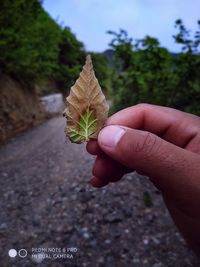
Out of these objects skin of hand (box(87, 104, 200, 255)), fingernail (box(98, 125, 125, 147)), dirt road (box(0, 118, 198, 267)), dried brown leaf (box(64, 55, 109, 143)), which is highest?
dried brown leaf (box(64, 55, 109, 143))

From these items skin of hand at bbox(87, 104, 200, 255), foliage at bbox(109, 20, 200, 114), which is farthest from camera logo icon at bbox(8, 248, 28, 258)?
foliage at bbox(109, 20, 200, 114)

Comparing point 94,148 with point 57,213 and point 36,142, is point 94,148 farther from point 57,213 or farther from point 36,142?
point 36,142

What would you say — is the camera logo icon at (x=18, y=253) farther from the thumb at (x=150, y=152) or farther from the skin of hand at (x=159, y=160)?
the thumb at (x=150, y=152)

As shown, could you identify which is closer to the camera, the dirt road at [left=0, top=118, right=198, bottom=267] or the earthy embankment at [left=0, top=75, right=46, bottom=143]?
the dirt road at [left=0, top=118, right=198, bottom=267]

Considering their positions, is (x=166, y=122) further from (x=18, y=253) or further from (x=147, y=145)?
(x=18, y=253)

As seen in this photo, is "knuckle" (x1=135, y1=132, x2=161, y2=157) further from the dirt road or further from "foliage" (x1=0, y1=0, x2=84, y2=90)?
"foliage" (x1=0, y1=0, x2=84, y2=90)

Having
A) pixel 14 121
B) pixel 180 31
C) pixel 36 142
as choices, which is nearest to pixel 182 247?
pixel 180 31
